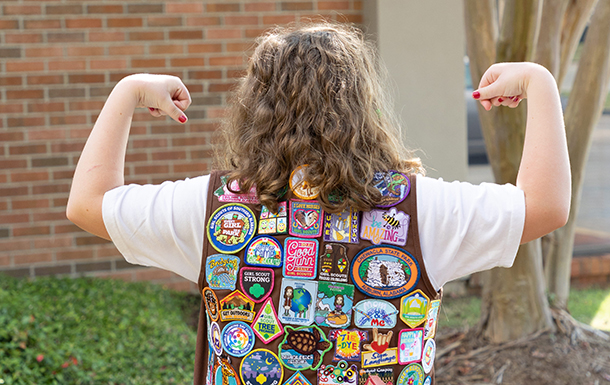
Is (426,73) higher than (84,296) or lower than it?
higher

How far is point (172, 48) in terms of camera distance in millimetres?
4047

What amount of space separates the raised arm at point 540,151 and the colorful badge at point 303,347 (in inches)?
18.0

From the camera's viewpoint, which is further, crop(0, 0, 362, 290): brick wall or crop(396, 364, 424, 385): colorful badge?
crop(0, 0, 362, 290): brick wall

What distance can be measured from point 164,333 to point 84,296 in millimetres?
721

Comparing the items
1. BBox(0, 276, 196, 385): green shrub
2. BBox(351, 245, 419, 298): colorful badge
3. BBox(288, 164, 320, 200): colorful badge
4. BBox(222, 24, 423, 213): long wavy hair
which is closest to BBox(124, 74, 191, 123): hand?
BBox(222, 24, 423, 213): long wavy hair

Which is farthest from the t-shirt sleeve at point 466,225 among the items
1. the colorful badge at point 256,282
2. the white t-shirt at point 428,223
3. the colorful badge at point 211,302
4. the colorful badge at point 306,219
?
the colorful badge at point 211,302

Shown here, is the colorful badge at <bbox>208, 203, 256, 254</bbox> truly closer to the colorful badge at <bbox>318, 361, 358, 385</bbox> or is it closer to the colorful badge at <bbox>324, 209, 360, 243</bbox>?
the colorful badge at <bbox>324, 209, 360, 243</bbox>

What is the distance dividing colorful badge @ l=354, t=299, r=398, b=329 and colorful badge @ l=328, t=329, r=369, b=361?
2 centimetres

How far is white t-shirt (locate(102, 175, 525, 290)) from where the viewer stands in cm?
108

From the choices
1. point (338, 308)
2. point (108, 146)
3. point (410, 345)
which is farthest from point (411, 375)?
point (108, 146)

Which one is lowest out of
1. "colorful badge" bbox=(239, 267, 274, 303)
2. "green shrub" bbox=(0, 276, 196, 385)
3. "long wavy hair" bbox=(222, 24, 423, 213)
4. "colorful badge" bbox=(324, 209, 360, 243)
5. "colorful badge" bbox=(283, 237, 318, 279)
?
"green shrub" bbox=(0, 276, 196, 385)

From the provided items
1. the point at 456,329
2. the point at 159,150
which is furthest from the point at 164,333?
the point at 456,329

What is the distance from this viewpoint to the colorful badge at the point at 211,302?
1190 mm

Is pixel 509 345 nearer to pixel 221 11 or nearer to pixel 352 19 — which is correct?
pixel 352 19
